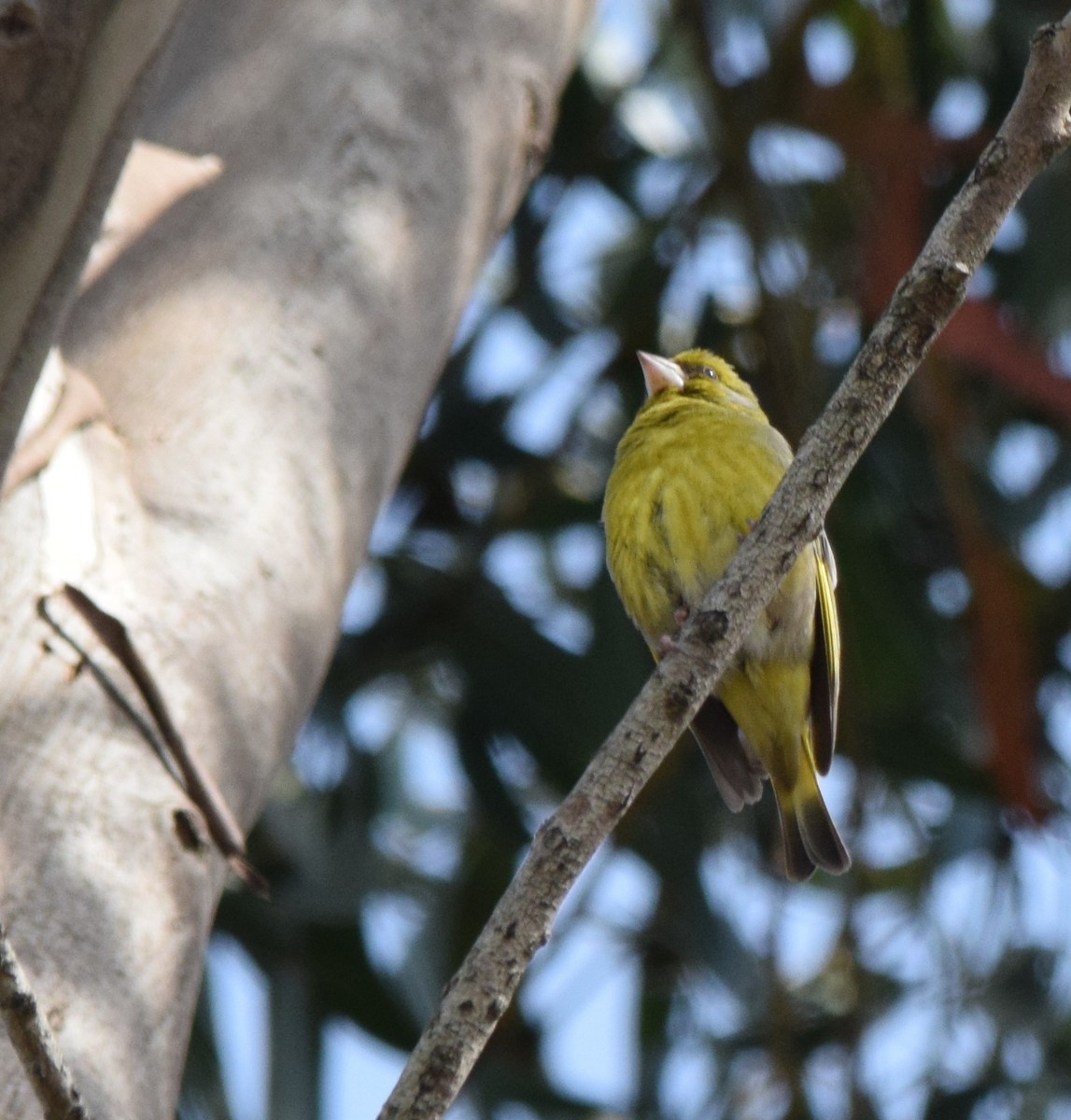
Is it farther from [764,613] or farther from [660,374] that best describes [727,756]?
[660,374]

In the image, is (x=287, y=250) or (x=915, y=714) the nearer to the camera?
(x=287, y=250)

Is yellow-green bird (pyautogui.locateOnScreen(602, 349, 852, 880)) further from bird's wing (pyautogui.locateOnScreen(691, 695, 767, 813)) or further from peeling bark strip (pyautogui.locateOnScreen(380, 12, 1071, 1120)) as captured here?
peeling bark strip (pyautogui.locateOnScreen(380, 12, 1071, 1120))

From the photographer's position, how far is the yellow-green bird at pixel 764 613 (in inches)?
126

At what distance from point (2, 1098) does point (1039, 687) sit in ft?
12.4

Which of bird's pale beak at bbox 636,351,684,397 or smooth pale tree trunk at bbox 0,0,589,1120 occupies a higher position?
smooth pale tree trunk at bbox 0,0,589,1120

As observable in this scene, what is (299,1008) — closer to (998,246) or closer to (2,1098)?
(2,1098)

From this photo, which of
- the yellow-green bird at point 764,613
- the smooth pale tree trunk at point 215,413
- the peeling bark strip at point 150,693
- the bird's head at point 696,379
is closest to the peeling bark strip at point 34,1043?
the smooth pale tree trunk at point 215,413

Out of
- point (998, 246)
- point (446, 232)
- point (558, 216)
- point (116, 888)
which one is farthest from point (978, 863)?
point (116, 888)

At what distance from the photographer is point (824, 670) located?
3.25 metres

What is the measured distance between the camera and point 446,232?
8.65 feet

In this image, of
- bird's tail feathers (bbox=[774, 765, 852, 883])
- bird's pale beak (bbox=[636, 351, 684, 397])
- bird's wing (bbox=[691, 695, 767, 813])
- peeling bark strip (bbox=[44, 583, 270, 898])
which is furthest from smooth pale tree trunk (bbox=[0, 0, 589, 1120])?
bird's tail feathers (bbox=[774, 765, 852, 883])

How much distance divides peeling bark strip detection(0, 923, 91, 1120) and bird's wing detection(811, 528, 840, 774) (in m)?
2.10

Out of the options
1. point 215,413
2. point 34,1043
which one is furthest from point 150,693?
point 34,1043

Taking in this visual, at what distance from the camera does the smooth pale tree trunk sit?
164 centimetres
